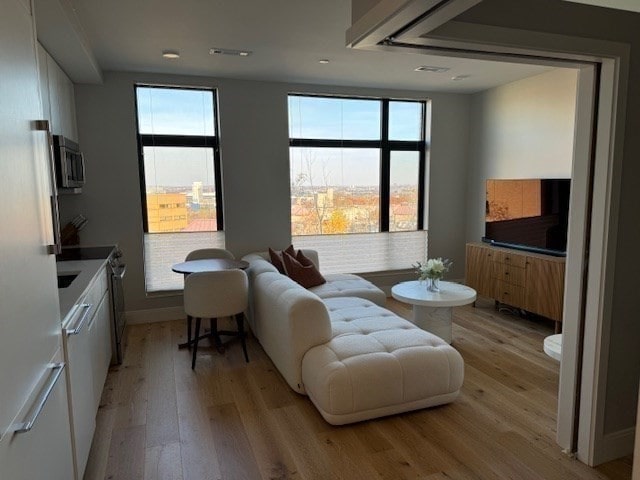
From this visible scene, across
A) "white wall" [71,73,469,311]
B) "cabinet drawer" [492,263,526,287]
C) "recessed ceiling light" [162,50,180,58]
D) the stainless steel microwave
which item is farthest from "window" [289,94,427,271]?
the stainless steel microwave

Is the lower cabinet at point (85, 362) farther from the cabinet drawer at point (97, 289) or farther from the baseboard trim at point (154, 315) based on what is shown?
the baseboard trim at point (154, 315)

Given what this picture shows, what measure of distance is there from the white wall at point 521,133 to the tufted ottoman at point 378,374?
2884 millimetres

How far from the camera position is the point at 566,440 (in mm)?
2488

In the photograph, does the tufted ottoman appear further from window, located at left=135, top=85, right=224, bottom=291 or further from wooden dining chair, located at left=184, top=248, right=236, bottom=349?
window, located at left=135, top=85, right=224, bottom=291

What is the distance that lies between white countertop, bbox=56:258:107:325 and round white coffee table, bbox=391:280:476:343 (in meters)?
2.52

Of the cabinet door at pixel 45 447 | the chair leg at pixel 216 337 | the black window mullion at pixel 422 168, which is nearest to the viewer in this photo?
the cabinet door at pixel 45 447

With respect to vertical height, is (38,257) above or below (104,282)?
above

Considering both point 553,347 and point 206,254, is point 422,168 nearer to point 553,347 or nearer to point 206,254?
point 206,254

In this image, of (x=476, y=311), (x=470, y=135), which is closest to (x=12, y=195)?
(x=476, y=311)

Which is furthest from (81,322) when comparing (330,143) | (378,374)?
(330,143)

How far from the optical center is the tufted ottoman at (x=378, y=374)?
270 centimetres

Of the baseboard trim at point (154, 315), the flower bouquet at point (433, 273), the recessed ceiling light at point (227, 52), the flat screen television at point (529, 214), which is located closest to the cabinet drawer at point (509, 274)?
the flat screen television at point (529, 214)

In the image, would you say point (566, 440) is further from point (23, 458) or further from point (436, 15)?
point (23, 458)

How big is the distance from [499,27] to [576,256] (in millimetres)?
1252
